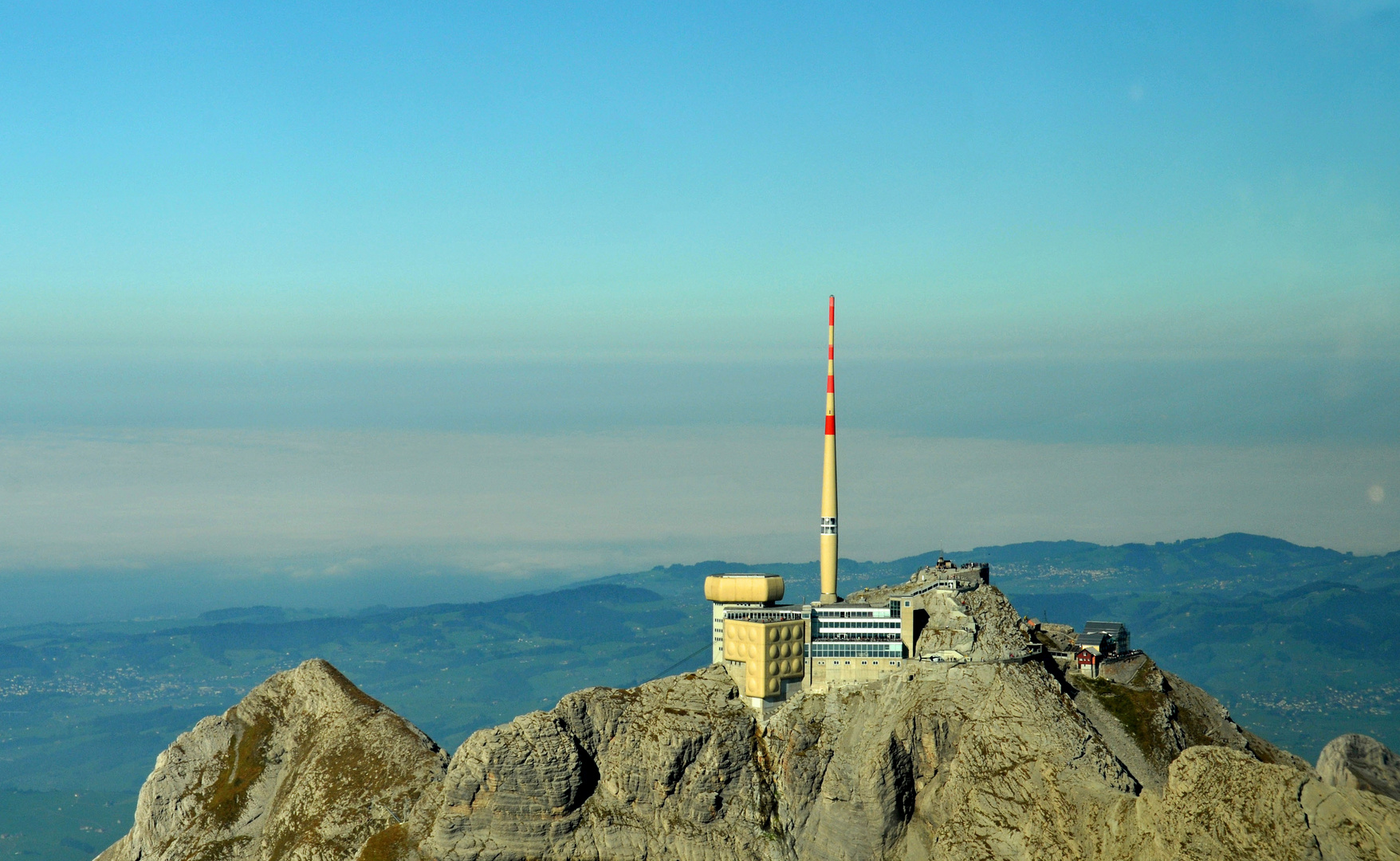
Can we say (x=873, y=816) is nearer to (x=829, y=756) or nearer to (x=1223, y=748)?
(x=829, y=756)

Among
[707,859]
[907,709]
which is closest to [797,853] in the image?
[707,859]

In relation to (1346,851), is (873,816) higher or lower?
lower

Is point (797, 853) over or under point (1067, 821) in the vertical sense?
under

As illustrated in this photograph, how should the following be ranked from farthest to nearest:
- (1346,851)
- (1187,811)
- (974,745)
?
(974,745)
(1187,811)
(1346,851)

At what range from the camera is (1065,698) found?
196 metres

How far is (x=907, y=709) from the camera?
197125mm

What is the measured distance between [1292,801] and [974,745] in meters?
50.6

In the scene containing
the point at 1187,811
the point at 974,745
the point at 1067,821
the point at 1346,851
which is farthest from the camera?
the point at 974,745

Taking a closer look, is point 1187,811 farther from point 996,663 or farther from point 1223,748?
point 996,663

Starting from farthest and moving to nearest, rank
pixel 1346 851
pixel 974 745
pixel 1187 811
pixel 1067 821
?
pixel 974 745 → pixel 1067 821 → pixel 1187 811 → pixel 1346 851

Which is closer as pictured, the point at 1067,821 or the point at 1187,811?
the point at 1187,811

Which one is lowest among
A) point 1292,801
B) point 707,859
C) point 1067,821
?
point 707,859

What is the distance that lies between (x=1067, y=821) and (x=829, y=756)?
39.8 m

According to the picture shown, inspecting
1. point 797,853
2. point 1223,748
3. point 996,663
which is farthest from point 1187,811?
point 797,853
